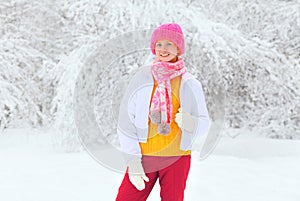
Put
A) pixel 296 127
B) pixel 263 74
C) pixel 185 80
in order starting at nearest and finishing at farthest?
pixel 185 80, pixel 263 74, pixel 296 127

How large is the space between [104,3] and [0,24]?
3.02m

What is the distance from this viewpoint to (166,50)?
97.8 inches

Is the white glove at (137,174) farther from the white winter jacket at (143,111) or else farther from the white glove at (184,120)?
the white glove at (184,120)

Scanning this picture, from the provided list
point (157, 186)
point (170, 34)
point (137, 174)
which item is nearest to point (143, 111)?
point (137, 174)

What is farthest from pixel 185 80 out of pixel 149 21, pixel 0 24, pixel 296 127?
pixel 0 24

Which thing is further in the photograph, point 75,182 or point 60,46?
point 60,46

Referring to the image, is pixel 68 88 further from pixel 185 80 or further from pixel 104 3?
pixel 185 80

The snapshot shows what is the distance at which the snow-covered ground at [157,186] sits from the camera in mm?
4270

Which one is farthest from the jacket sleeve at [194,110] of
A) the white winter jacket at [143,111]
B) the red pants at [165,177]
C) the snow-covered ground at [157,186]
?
the snow-covered ground at [157,186]

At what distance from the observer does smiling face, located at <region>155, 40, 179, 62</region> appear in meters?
2.49

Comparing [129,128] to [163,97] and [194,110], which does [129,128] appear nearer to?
[163,97]

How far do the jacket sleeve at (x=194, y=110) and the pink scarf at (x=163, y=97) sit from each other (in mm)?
91

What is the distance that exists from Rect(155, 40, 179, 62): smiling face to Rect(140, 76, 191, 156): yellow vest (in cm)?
12

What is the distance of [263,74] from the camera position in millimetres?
8133
